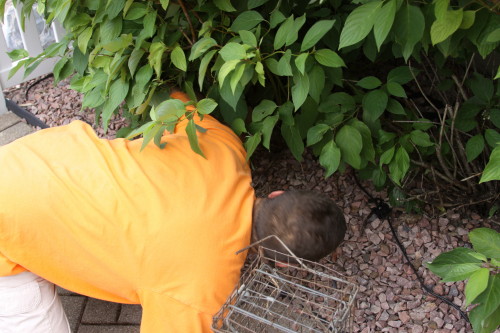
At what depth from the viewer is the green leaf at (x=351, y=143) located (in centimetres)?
213

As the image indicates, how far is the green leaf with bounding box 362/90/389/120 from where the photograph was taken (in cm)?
215

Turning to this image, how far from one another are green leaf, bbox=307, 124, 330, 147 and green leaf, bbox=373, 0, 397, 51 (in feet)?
2.06

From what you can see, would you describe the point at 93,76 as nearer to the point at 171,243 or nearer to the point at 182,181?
the point at 182,181

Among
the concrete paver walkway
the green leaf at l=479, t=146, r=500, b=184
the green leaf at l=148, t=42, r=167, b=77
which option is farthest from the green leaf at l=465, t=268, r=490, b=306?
the concrete paver walkway

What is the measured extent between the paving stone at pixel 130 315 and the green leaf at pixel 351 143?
1.17 meters

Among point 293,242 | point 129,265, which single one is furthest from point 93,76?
point 293,242

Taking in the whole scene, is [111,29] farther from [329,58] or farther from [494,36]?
[494,36]

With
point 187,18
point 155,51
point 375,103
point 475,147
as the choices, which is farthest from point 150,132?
point 475,147

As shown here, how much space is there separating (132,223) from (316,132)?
2.62ft

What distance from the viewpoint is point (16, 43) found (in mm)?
4168

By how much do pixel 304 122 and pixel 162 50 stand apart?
2.12 feet

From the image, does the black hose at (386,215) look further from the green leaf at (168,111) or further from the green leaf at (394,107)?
the green leaf at (168,111)

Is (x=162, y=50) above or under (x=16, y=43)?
above

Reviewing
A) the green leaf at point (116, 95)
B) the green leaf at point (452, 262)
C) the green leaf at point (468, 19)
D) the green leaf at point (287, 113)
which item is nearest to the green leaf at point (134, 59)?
the green leaf at point (116, 95)
